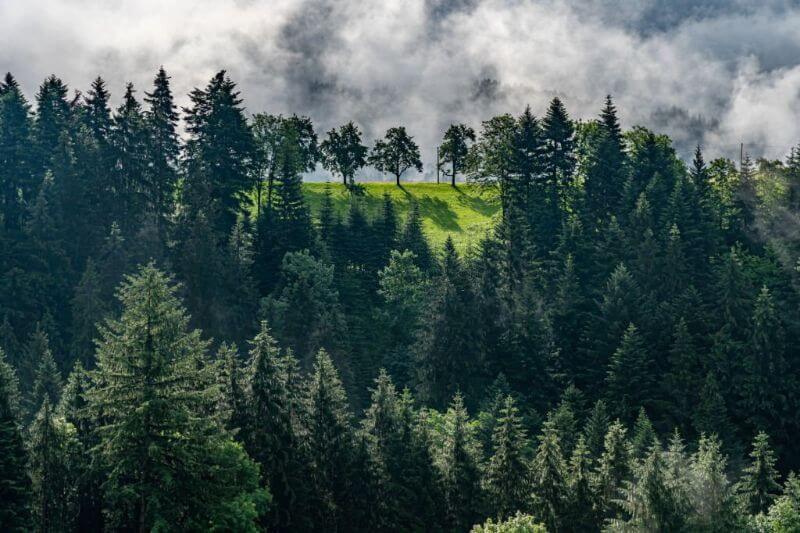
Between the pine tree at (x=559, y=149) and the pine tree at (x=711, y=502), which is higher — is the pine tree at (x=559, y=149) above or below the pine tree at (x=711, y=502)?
above

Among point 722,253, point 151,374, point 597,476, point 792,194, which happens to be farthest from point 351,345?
point 792,194

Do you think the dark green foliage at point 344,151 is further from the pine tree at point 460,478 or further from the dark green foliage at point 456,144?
the pine tree at point 460,478

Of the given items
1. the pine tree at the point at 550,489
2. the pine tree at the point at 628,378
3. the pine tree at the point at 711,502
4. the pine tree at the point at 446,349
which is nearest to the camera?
the pine tree at the point at 711,502

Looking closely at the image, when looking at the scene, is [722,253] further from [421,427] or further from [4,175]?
[4,175]

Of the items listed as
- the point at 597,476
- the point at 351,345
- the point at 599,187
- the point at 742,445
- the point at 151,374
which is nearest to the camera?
the point at 151,374

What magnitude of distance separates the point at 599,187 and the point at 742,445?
3662 cm

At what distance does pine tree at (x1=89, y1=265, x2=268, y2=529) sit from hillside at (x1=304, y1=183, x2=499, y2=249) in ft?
251

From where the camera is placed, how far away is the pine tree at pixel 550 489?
5419cm

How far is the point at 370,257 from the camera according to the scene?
10100 cm

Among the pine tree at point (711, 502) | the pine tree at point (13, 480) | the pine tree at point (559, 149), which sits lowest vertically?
the pine tree at point (711, 502)

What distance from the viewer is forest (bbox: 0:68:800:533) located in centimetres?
4562

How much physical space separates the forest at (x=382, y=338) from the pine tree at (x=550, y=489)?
14 centimetres

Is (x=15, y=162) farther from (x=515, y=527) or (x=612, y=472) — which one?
(x=515, y=527)

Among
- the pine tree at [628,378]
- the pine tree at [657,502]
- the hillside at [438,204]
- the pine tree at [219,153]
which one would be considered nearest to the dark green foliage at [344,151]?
the hillside at [438,204]
